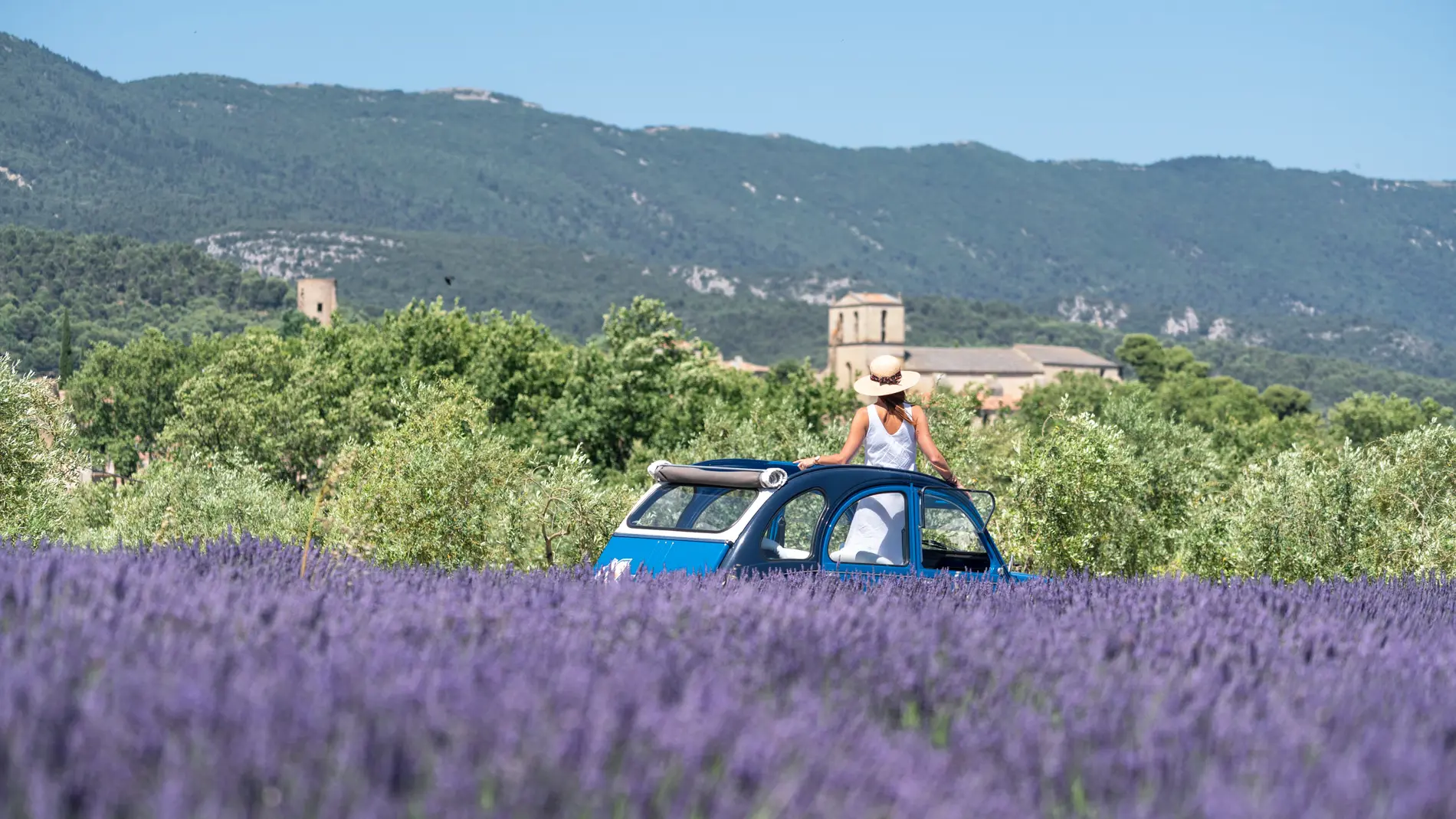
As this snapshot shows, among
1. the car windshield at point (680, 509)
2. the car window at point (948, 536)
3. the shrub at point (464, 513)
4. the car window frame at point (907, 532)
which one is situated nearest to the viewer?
the car window frame at point (907, 532)

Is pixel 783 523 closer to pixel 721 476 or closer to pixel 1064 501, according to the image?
pixel 721 476

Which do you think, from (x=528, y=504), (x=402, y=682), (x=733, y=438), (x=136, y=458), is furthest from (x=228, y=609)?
(x=136, y=458)

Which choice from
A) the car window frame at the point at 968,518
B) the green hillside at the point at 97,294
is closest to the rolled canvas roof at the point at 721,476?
the car window frame at the point at 968,518

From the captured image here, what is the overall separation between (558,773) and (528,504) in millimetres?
19463

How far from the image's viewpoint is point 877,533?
9.60 meters

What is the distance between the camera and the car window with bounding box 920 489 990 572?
33.1 ft

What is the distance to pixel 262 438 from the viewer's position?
6581 centimetres

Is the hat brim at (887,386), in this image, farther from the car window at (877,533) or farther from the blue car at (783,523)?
the car window at (877,533)

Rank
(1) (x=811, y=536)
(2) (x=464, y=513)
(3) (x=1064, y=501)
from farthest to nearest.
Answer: (2) (x=464, y=513) → (3) (x=1064, y=501) → (1) (x=811, y=536)

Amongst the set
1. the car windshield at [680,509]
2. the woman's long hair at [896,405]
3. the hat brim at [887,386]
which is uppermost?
the hat brim at [887,386]

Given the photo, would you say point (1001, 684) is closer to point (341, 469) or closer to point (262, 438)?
point (341, 469)

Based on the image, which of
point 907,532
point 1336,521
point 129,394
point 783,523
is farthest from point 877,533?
point 129,394

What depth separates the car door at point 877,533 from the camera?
938 cm

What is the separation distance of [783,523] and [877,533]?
0.66m
